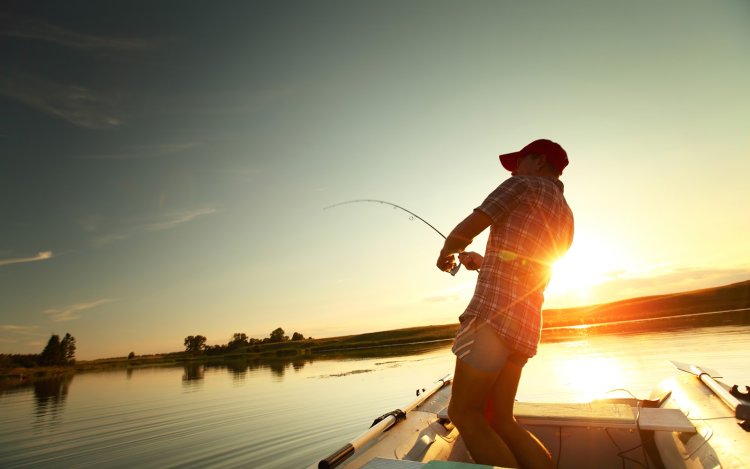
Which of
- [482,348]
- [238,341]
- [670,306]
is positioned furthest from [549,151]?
[238,341]

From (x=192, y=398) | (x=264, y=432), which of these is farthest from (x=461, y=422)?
(x=192, y=398)

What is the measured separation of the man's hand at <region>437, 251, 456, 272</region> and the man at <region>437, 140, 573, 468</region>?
5 cm

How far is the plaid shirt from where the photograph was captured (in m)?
2.38

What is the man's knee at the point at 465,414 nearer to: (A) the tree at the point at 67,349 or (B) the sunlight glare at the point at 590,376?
(B) the sunlight glare at the point at 590,376

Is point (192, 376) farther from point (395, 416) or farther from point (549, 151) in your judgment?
point (549, 151)

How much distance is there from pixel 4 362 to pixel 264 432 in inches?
3863

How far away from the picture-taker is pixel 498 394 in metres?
2.54

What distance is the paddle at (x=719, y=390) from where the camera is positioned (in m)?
2.91

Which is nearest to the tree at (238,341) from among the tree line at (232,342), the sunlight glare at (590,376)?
the tree line at (232,342)

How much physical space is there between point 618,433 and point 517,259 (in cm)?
320

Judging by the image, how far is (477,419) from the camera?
2.35m

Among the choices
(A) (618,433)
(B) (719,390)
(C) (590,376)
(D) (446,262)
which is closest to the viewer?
(D) (446,262)

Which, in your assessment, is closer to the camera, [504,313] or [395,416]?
[504,313]

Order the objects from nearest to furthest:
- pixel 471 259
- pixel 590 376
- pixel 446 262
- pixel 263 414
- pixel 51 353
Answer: pixel 446 262 < pixel 471 259 < pixel 263 414 < pixel 590 376 < pixel 51 353
